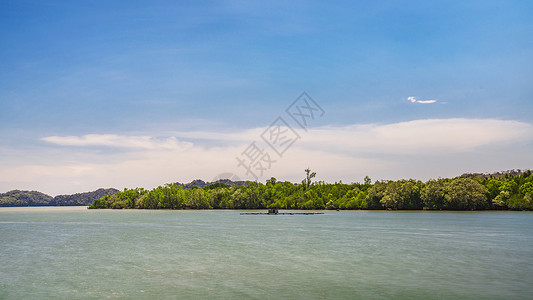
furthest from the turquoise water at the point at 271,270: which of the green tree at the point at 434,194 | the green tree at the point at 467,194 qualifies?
the green tree at the point at 434,194

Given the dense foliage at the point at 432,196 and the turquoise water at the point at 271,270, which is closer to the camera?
the turquoise water at the point at 271,270

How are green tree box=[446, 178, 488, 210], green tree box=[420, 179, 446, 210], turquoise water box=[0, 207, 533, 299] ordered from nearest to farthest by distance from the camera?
1. turquoise water box=[0, 207, 533, 299]
2. green tree box=[446, 178, 488, 210]
3. green tree box=[420, 179, 446, 210]

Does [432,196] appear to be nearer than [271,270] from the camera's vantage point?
No

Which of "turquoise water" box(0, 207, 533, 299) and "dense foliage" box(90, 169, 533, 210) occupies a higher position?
"dense foliage" box(90, 169, 533, 210)

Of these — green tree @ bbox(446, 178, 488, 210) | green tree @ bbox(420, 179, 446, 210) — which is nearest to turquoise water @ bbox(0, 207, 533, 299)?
green tree @ bbox(446, 178, 488, 210)

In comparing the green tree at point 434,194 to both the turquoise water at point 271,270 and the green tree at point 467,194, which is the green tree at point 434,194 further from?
the turquoise water at point 271,270

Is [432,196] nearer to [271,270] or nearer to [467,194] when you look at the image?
[467,194]

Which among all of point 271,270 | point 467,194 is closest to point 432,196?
point 467,194

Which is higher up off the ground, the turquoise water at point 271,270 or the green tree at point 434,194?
the green tree at point 434,194

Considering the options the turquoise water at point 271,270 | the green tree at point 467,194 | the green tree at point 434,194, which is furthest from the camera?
the green tree at point 434,194

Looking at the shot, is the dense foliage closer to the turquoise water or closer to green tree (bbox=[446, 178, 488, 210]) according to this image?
green tree (bbox=[446, 178, 488, 210])

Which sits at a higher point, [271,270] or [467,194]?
[467,194]

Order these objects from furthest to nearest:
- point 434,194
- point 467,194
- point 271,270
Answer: point 434,194 < point 467,194 < point 271,270

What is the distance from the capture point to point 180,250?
3812 cm
